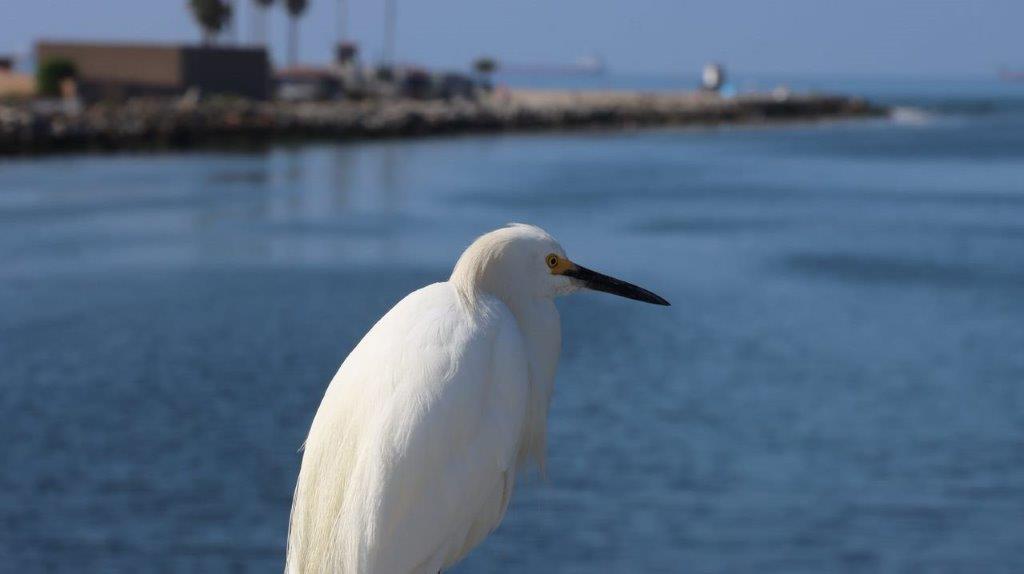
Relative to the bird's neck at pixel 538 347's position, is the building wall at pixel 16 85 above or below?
below

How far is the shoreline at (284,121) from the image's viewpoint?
45750 mm

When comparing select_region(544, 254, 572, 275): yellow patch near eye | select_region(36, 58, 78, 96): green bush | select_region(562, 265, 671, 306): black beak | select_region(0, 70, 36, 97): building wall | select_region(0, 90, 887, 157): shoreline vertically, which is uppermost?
select_region(544, 254, 572, 275): yellow patch near eye

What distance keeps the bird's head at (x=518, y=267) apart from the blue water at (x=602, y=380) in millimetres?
5158

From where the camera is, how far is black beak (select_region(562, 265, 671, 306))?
362cm

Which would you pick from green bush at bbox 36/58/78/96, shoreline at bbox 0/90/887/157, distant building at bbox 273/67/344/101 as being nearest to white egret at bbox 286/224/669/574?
shoreline at bbox 0/90/887/157

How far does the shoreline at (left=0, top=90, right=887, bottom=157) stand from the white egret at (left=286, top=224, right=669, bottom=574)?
42.9 meters

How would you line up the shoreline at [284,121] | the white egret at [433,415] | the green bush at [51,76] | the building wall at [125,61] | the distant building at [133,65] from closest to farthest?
the white egret at [433,415]
the shoreline at [284,121]
the green bush at [51,76]
the distant building at [133,65]
the building wall at [125,61]

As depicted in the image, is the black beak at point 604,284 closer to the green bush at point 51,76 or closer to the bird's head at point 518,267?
the bird's head at point 518,267

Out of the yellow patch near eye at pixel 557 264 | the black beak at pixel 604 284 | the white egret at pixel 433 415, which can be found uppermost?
the yellow patch near eye at pixel 557 264

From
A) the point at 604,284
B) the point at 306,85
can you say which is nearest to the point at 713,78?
the point at 306,85

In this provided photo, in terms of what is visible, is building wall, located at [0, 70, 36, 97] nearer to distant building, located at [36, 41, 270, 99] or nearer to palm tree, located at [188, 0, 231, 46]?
distant building, located at [36, 41, 270, 99]

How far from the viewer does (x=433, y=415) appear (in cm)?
345

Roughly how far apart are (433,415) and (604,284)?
2.12 ft

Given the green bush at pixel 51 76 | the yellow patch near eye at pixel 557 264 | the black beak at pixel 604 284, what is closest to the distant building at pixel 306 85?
the green bush at pixel 51 76
